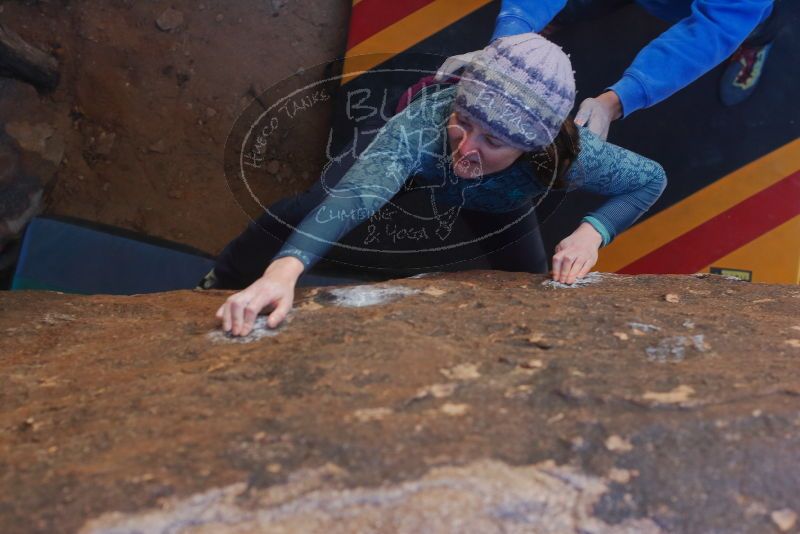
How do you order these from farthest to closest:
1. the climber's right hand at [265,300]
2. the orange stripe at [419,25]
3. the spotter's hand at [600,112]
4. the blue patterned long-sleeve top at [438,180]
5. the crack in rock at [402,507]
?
the orange stripe at [419,25] < the spotter's hand at [600,112] < the blue patterned long-sleeve top at [438,180] < the climber's right hand at [265,300] < the crack in rock at [402,507]

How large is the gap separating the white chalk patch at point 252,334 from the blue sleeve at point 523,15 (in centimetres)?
97

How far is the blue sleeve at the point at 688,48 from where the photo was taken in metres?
1.71

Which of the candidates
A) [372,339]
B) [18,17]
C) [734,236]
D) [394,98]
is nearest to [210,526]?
[372,339]

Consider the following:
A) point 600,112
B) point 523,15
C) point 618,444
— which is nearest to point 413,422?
point 618,444

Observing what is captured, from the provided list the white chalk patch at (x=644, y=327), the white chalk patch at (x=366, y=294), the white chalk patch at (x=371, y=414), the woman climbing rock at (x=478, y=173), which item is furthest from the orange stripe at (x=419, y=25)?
the white chalk patch at (x=371, y=414)

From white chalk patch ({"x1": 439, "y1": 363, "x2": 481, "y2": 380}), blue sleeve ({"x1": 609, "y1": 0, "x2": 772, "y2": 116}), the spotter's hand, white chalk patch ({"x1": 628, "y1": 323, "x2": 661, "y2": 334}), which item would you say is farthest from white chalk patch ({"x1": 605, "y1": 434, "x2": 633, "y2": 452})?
blue sleeve ({"x1": 609, "y1": 0, "x2": 772, "y2": 116})

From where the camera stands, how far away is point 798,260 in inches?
84.8

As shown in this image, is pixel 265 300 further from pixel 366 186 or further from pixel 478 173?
pixel 478 173

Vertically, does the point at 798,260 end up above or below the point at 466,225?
below

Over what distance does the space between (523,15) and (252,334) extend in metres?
1.12

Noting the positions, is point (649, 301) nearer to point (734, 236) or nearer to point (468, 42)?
point (734, 236)

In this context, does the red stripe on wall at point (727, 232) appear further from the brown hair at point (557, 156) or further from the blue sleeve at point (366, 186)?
the blue sleeve at point (366, 186)

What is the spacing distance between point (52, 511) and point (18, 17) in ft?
6.98

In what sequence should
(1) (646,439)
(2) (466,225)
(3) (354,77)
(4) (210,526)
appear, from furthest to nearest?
(3) (354,77) < (2) (466,225) < (1) (646,439) < (4) (210,526)
